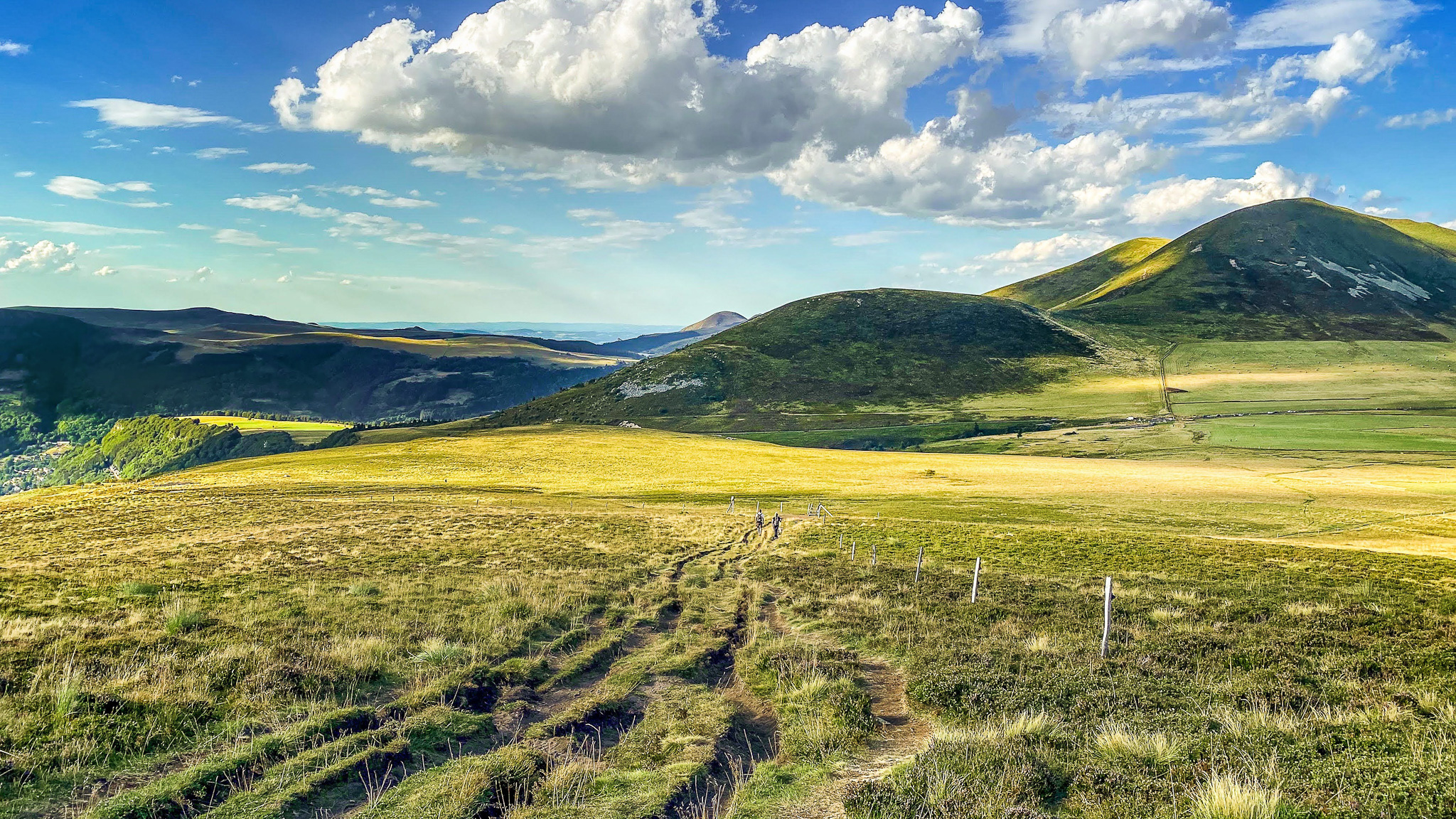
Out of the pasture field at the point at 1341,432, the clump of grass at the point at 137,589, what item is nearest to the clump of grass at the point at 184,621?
the clump of grass at the point at 137,589

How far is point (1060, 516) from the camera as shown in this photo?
2061 inches

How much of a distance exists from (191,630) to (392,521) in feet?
92.1

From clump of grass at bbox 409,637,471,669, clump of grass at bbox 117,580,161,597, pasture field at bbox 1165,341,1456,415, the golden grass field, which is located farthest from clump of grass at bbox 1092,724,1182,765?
pasture field at bbox 1165,341,1456,415

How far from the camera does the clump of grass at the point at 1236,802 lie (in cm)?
727

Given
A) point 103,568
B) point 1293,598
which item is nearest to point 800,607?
point 1293,598

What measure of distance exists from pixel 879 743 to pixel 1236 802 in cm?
529

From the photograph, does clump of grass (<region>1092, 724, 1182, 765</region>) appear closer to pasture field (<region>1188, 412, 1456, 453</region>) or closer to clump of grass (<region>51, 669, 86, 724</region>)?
clump of grass (<region>51, 669, 86, 724</region>)

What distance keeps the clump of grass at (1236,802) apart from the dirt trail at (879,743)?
379 cm

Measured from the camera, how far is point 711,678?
15.7 metres

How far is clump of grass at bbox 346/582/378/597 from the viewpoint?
21.7 metres

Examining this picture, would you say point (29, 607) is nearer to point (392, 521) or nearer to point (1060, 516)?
point (392, 521)

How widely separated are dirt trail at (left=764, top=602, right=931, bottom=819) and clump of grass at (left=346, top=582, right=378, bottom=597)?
50.0 ft

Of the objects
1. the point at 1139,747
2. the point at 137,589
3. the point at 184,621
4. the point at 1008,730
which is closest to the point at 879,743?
the point at 1008,730

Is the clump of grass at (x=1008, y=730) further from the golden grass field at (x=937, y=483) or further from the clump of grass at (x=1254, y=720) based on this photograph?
the golden grass field at (x=937, y=483)
